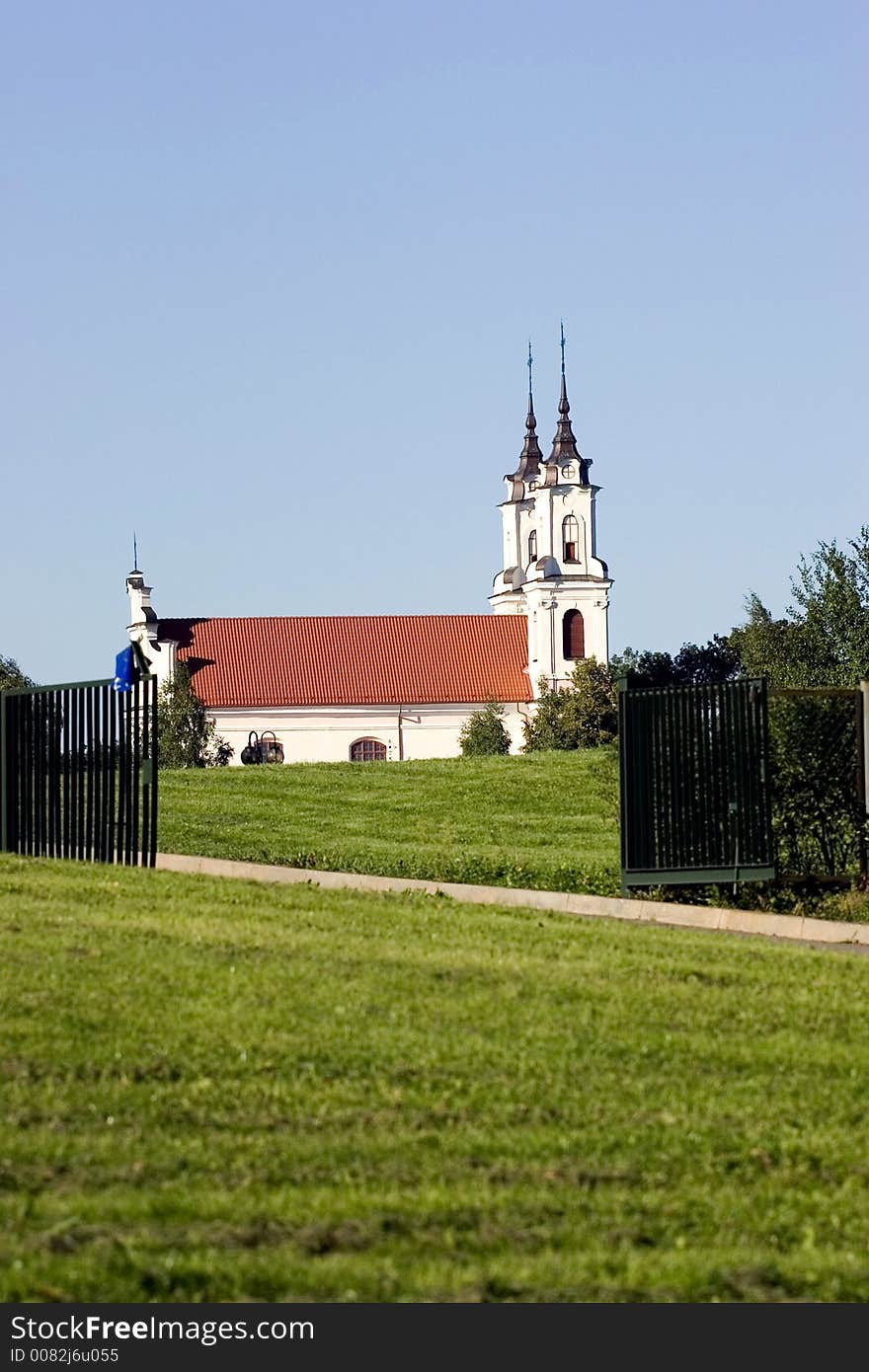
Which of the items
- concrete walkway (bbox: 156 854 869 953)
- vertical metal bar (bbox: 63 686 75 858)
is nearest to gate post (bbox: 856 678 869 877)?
concrete walkway (bbox: 156 854 869 953)

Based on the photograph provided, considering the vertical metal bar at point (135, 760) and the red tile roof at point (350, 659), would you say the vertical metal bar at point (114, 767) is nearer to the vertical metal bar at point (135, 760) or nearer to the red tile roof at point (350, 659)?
the vertical metal bar at point (135, 760)

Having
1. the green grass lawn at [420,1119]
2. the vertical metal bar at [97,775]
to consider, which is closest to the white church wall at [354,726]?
the vertical metal bar at [97,775]

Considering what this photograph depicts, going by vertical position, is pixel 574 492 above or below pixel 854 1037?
above

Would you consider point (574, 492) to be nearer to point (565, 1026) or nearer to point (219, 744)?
point (219, 744)

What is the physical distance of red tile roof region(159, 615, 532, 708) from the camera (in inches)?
4759

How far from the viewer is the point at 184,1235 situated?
5.75 m

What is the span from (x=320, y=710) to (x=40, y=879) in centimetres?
10635

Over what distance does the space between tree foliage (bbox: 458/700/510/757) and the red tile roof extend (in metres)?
7.43

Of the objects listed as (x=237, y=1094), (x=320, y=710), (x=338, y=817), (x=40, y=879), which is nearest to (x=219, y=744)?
(x=320, y=710)

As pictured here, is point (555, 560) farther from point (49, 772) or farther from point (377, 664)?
point (49, 772)

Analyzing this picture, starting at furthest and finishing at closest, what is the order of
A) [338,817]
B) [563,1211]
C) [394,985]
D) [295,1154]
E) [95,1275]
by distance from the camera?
[338,817] → [394,985] → [295,1154] → [563,1211] → [95,1275]

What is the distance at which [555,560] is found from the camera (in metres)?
131

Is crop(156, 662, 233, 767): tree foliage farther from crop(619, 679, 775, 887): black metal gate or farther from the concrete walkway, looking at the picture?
crop(619, 679, 775, 887): black metal gate
